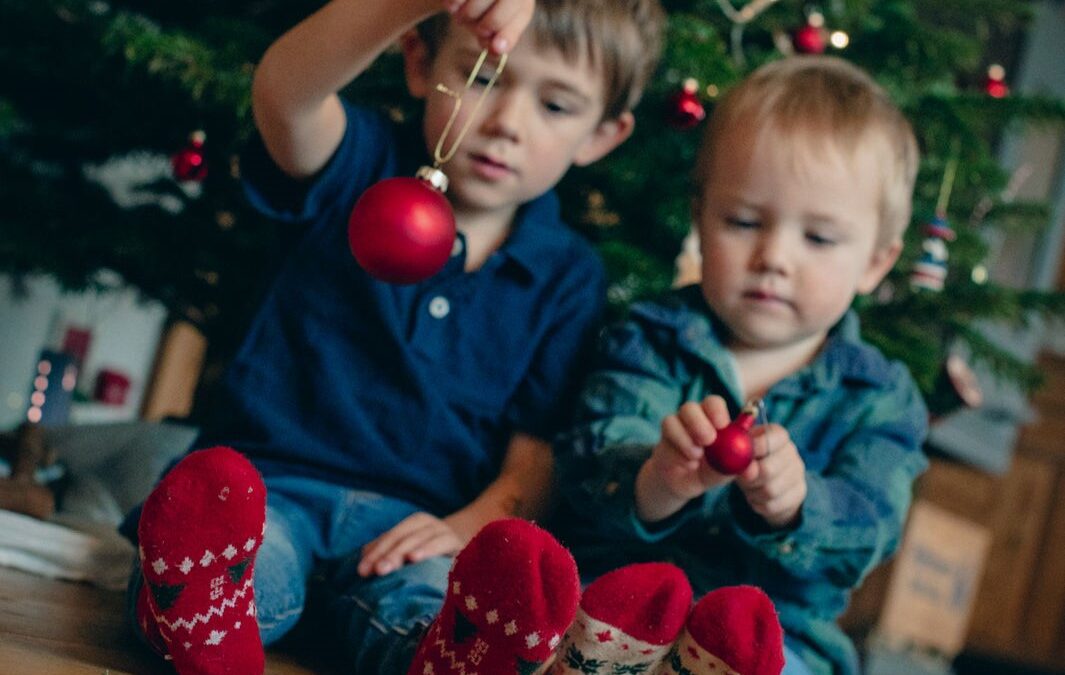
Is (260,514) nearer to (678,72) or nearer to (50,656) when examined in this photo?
(50,656)

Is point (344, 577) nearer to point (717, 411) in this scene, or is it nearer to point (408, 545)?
point (408, 545)

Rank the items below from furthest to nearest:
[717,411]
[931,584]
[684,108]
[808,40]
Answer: [931,584] → [808,40] → [684,108] → [717,411]

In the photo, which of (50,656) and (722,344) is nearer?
Answer: (50,656)

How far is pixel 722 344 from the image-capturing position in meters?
0.96

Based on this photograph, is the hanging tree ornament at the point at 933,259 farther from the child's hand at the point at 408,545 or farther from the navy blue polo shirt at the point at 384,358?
the child's hand at the point at 408,545

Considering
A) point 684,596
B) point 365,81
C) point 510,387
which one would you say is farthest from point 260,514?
point 365,81

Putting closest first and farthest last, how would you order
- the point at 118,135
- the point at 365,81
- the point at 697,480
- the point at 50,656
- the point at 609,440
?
the point at 50,656 < the point at 697,480 < the point at 609,440 < the point at 365,81 < the point at 118,135

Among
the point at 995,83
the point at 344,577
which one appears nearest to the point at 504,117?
the point at 344,577

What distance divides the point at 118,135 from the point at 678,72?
67cm

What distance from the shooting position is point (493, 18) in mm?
686

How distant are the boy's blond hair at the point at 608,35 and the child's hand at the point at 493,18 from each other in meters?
0.20

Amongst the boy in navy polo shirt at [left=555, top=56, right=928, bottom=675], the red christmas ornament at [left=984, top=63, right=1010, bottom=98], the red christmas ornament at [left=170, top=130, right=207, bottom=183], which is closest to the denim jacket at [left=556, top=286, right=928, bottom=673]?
the boy in navy polo shirt at [left=555, top=56, right=928, bottom=675]

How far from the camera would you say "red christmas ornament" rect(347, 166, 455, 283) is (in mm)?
691

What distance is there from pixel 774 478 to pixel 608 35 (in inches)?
16.3
